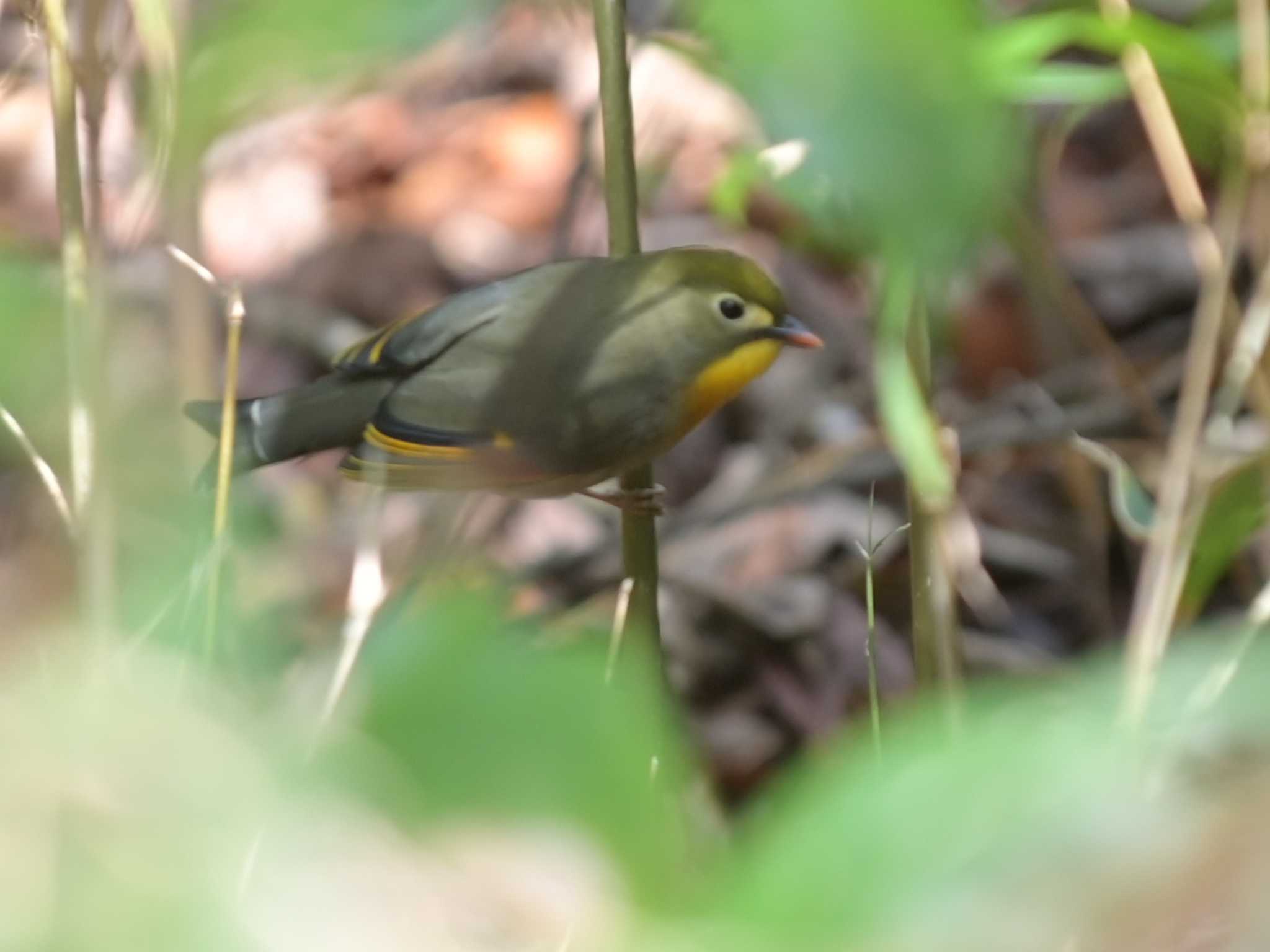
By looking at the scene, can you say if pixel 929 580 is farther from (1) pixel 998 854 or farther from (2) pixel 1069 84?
(1) pixel 998 854

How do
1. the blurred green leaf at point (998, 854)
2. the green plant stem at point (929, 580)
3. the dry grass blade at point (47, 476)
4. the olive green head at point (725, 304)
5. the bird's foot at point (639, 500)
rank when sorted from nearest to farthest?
the blurred green leaf at point (998, 854) < the dry grass blade at point (47, 476) < the green plant stem at point (929, 580) < the bird's foot at point (639, 500) < the olive green head at point (725, 304)

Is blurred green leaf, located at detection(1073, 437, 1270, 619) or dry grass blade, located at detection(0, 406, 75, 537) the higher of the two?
dry grass blade, located at detection(0, 406, 75, 537)

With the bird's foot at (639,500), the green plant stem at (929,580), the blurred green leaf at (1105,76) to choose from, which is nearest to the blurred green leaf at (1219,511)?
the green plant stem at (929,580)

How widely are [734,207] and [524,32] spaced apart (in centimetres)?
287

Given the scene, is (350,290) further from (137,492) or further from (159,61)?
(159,61)

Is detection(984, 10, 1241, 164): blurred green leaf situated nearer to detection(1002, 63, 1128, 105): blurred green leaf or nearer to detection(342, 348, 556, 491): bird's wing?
detection(1002, 63, 1128, 105): blurred green leaf

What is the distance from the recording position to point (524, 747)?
358 mm

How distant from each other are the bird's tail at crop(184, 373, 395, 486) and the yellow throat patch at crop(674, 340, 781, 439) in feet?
1.18

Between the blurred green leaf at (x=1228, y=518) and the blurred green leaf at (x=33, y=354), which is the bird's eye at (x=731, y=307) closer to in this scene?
the blurred green leaf at (x=1228, y=518)

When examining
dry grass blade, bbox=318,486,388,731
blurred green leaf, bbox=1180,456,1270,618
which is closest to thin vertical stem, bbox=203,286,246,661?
dry grass blade, bbox=318,486,388,731

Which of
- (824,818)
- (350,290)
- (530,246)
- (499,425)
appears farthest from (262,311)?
(824,818)

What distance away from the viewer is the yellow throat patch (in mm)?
1767

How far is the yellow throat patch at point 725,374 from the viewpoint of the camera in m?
1.77

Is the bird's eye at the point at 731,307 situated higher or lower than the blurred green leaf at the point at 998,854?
lower
